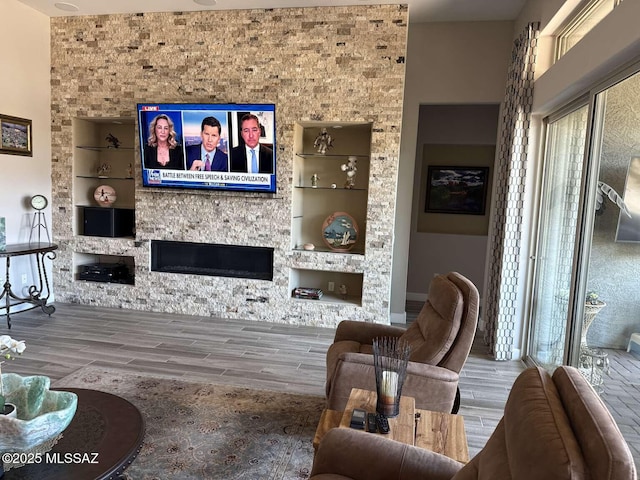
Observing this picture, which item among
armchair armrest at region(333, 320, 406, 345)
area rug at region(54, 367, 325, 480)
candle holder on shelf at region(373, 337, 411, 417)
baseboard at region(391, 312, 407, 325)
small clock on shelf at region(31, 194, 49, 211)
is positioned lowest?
area rug at region(54, 367, 325, 480)

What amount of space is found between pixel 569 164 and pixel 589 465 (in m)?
3.08

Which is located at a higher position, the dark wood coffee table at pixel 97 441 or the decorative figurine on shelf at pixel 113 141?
the decorative figurine on shelf at pixel 113 141

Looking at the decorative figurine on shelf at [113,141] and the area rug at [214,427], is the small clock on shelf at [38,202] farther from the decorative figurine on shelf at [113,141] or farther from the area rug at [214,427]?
the area rug at [214,427]

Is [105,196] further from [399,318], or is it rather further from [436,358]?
[436,358]

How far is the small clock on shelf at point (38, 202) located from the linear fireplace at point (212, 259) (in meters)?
1.26

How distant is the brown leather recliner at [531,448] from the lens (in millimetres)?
820

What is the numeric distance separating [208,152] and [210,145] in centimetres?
8

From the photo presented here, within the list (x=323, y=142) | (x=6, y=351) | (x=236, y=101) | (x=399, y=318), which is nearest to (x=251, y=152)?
(x=236, y=101)

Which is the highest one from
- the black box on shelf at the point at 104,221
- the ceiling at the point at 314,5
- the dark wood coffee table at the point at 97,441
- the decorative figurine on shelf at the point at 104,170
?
the ceiling at the point at 314,5

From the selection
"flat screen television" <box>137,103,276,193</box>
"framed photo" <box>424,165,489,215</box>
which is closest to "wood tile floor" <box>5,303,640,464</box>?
"flat screen television" <box>137,103,276,193</box>

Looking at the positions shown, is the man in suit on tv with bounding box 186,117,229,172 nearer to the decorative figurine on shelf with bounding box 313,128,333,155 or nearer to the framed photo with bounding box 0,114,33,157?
the decorative figurine on shelf with bounding box 313,128,333,155

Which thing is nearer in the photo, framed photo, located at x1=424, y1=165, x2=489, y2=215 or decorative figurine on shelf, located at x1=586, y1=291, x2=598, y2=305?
decorative figurine on shelf, located at x1=586, y1=291, x2=598, y2=305

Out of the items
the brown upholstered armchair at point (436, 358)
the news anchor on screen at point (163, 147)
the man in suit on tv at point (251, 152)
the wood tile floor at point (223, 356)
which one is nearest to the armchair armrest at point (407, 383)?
the brown upholstered armchair at point (436, 358)

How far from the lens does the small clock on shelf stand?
4.77m
